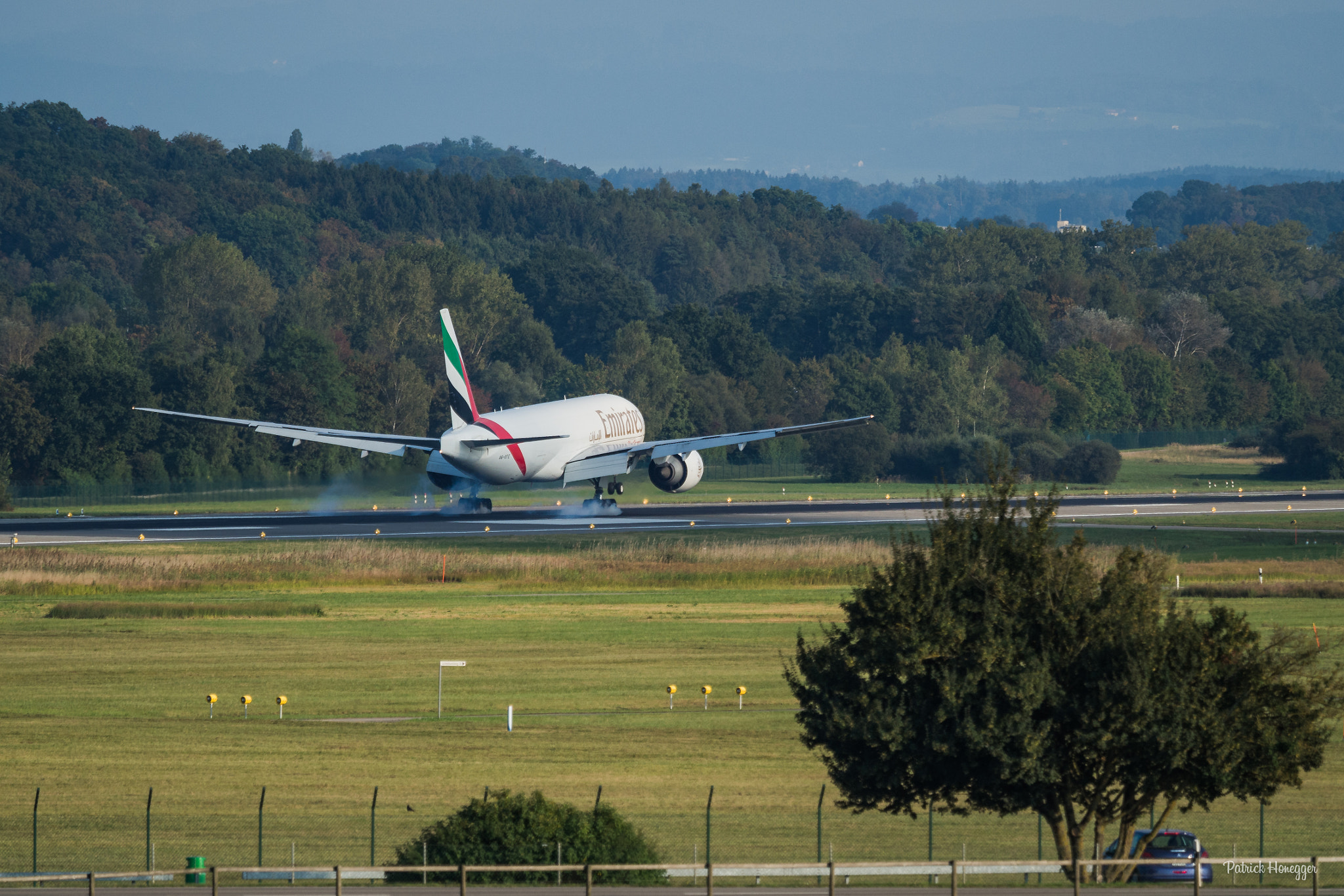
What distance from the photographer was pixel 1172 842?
97.2ft

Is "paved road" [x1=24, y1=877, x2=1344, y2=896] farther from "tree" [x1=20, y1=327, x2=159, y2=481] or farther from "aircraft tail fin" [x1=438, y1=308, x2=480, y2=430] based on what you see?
"tree" [x1=20, y1=327, x2=159, y2=481]

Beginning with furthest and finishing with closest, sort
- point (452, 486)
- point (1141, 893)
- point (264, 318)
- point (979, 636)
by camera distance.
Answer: point (264, 318), point (452, 486), point (979, 636), point (1141, 893)

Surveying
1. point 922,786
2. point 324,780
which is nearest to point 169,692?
point 324,780

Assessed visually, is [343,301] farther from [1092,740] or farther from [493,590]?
[1092,740]

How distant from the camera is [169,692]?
158 feet

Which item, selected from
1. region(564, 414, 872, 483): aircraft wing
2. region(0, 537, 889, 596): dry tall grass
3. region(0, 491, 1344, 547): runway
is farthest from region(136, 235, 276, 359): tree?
region(0, 537, 889, 596): dry tall grass

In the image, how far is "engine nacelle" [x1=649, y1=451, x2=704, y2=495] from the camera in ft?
287

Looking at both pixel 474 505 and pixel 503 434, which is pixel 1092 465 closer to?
pixel 474 505

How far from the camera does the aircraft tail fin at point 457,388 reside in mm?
80188

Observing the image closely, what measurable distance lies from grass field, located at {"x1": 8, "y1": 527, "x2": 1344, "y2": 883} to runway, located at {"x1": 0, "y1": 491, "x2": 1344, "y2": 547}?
5.33m

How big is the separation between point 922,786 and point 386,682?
82.0ft

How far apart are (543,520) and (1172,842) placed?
2475 inches

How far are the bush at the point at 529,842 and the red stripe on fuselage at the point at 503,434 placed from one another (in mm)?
51287

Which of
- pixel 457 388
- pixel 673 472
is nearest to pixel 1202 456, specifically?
pixel 673 472
